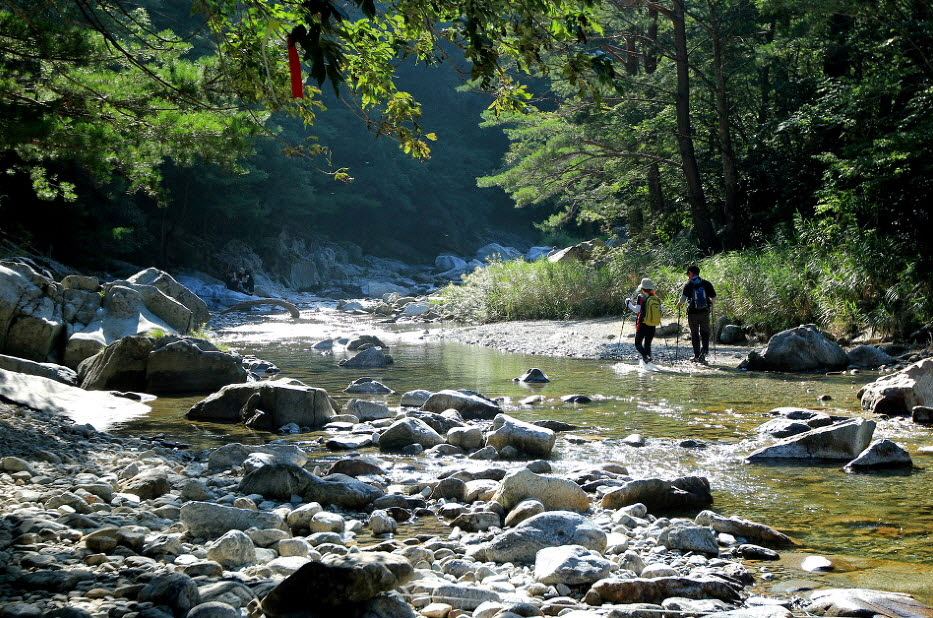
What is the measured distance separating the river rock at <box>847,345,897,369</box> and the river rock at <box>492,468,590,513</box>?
28.9 ft

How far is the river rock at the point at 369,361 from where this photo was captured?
47.8ft

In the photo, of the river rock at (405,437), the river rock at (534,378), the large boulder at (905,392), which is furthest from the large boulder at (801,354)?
the river rock at (405,437)

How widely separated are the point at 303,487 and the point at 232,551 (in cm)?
148

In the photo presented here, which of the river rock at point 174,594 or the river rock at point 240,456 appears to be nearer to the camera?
the river rock at point 174,594

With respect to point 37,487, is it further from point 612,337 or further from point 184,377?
point 612,337

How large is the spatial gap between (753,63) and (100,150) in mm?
18221

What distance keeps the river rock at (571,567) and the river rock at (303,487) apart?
1683 millimetres

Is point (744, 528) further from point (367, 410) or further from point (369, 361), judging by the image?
point (369, 361)

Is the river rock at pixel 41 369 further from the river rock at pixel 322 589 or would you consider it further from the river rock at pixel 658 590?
the river rock at pixel 658 590

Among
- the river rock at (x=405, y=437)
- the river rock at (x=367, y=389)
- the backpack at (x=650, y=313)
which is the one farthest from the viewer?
the backpack at (x=650, y=313)

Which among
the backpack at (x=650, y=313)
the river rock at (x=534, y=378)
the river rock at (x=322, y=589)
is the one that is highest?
the backpack at (x=650, y=313)

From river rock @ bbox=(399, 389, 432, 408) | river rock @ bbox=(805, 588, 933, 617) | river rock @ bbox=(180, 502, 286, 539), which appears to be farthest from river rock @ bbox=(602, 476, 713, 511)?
river rock @ bbox=(399, 389, 432, 408)

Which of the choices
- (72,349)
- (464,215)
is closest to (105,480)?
(72,349)

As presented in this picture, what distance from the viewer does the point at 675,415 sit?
871cm
